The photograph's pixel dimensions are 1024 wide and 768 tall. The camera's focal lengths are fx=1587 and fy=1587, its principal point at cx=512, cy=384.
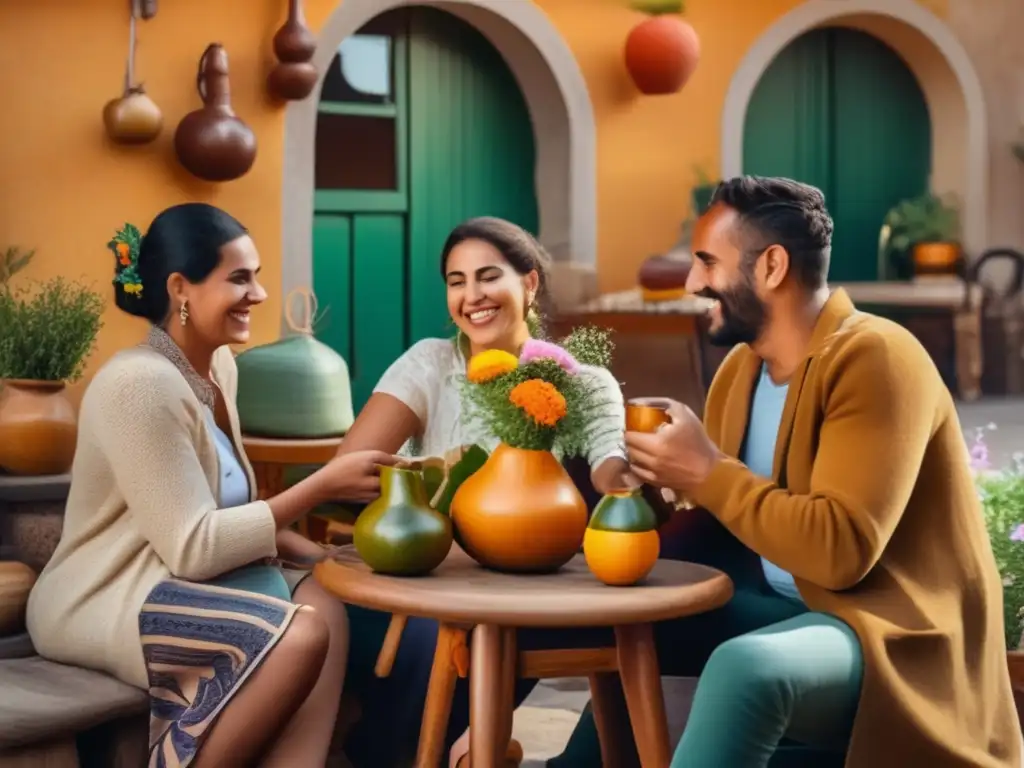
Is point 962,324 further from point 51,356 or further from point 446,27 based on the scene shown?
point 51,356

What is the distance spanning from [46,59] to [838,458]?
4120 mm

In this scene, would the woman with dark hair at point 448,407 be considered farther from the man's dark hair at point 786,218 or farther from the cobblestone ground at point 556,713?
the man's dark hair at point 786,218

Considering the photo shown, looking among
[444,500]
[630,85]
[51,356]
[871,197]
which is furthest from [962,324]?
[444,500]

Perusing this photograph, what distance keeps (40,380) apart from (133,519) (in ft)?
4.68

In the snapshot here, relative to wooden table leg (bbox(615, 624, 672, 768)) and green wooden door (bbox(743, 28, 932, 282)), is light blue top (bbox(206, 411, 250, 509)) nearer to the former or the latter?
wooden table leg (bbox(615, 624, 672, 768))

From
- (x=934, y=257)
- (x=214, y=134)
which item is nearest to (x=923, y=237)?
(x=934, y=257)

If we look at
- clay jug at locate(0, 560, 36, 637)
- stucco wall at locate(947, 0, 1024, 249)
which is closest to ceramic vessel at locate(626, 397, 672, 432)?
clay jug at locate(0, 560, 36, 637)

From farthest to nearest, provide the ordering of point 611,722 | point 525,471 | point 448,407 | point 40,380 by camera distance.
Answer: point 40,380
point 448,407
point 611,722
point 525,471

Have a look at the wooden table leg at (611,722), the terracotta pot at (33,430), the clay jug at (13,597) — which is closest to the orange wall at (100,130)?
the terracotta pot at (33,430)

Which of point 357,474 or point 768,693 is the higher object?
point 357,474

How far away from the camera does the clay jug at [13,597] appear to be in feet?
11.1

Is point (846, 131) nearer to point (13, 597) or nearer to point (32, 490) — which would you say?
point (32, 490)

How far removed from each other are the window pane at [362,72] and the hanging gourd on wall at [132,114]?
1.30 meters

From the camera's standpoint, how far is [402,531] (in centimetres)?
268
